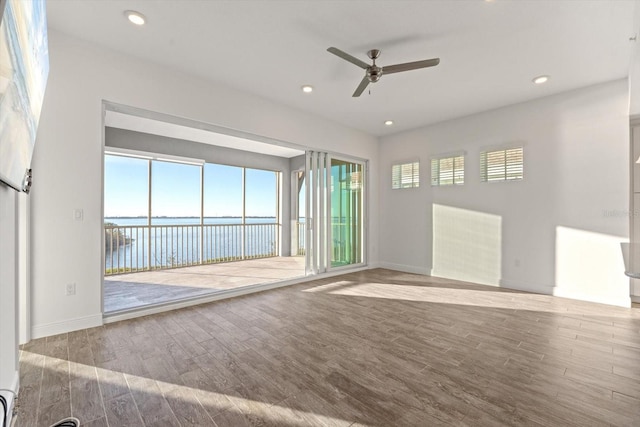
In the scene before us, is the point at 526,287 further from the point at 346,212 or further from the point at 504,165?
the point at 346,212

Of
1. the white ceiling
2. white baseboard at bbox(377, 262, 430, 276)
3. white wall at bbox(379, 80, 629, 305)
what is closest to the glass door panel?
white baseboard at bbox(377, 262, 430, 276)

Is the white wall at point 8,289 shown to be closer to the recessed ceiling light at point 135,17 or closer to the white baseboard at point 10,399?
the white baseboard at point 10,399

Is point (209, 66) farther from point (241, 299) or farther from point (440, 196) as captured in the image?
point (440, 196)

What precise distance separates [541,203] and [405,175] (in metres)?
2.31

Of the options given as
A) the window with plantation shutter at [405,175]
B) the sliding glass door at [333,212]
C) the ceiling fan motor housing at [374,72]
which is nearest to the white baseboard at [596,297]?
the window with plantation shutter at [405,175]

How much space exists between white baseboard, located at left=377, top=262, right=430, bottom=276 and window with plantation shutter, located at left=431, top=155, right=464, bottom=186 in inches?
65.5

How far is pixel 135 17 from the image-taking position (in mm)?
2479

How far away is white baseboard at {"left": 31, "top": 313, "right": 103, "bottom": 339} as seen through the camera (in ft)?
8.25

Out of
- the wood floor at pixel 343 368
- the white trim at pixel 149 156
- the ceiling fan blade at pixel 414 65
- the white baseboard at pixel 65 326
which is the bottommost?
the wood floor at pixel 343 368

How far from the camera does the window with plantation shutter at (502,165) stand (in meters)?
4.32

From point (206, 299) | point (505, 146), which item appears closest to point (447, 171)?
point (505, 146)

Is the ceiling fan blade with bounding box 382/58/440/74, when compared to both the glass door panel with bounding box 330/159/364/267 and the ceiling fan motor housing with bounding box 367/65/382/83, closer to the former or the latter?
the ceiling fan motor housing with bounding box 367/65/382/83

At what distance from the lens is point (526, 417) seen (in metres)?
1.54

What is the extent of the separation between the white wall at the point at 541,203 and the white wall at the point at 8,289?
5.37m
